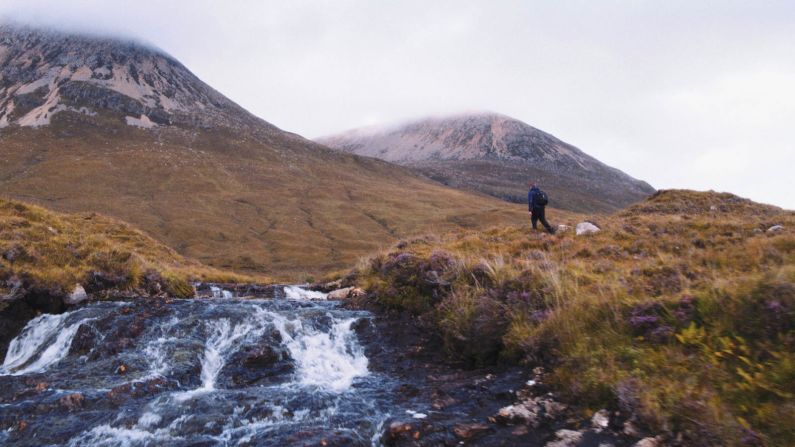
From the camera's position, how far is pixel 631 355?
737 cm

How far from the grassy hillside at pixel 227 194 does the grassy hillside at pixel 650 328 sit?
43634 millimetres

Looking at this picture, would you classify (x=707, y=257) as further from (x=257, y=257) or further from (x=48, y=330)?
(x=257, y=257)

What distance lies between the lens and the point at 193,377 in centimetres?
1099

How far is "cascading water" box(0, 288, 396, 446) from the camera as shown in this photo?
8.35 metres

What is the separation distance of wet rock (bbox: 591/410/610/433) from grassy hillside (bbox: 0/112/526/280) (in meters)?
49.1

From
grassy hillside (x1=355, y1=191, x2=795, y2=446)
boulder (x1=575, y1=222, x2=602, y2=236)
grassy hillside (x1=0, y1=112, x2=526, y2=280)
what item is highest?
boulder (x1=575, y1=222, x2=602, y2=236)

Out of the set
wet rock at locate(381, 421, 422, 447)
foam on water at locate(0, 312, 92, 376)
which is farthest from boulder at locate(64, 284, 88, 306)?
wet rock at locate(381, 421, 422, 447)

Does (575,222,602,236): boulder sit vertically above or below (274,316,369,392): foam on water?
above

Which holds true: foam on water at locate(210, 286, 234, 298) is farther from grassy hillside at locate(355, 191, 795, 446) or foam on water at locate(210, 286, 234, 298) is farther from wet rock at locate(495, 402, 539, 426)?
wet rock at locate(495, 402, 539, 426)

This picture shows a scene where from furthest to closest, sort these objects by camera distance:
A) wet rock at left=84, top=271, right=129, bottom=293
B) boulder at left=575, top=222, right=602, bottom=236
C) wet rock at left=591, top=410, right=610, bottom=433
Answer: boulder at left=575, top=222, right=602, bottom=236
wet rock at left=84, top=271, right=129, bottom=293
wet rock at left=591, top=410, right=610, bottom=433

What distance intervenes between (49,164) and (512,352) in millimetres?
153537

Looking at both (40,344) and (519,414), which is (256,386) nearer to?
(519,414)

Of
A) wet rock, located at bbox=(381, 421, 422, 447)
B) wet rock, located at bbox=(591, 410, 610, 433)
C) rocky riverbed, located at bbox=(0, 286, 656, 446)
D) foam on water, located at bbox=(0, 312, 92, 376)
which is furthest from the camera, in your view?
foam on water, located at bbox=(0, 312, 92, 376)

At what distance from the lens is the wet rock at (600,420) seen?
639cm
